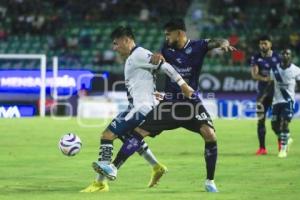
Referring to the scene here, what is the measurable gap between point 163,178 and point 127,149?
1.97 meters

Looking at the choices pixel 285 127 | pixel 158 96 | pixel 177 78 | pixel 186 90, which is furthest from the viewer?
pixel 285 127

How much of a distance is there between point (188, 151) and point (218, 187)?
22.3 ft

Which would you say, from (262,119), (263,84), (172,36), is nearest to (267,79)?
(263,84)

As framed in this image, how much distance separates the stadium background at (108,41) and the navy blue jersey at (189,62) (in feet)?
64.8

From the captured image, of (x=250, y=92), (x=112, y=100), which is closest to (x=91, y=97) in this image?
(x=112, y=100)

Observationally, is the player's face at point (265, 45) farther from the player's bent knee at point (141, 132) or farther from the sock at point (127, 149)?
the sock at point (127, 149)

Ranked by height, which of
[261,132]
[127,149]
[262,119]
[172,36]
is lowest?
[261,132]

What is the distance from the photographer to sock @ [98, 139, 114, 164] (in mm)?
11453

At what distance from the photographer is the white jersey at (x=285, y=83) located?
18.7 metres

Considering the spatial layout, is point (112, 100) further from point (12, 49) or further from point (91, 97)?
point (12, 49)

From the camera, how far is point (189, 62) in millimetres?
12258

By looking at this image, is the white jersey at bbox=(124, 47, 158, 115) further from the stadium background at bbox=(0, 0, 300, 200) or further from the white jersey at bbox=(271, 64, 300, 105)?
the white jersey at bbox=(271, 64, 300, 105)

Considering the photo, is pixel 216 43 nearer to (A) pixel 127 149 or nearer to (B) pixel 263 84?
(A) pixel 127 149

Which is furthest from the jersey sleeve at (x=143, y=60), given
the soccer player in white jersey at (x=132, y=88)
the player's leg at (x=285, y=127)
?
the player's leg at (x=285, y=127)
